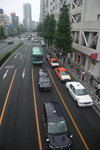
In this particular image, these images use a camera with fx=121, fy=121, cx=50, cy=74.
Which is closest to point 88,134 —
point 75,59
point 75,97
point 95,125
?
point 95,125

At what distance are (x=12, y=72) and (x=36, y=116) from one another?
1499 cm

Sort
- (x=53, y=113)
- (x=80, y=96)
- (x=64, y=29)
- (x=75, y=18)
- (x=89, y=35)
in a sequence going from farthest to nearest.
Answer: (x=75, y=18), (x=64, y=29), (x=89, y=35), (x=80, y=96), (x=53, y=113)

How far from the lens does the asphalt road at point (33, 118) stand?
9539 millimetres

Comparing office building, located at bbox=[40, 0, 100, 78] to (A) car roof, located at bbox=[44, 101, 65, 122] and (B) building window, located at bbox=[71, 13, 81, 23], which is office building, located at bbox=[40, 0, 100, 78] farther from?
(A) car roof, located at bbox=[44, 101, 65, 122]

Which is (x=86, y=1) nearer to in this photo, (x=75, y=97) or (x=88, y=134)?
(x=75, y=97)

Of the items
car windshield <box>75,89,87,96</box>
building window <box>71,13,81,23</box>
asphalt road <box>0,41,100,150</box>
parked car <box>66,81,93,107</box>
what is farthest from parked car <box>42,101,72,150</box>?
building window <box>71,13,81,23</box>

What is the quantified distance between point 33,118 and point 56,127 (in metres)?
3.51

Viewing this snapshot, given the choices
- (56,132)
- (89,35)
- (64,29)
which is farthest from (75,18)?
(56,132)

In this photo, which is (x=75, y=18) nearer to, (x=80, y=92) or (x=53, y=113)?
(x=80, y=92)

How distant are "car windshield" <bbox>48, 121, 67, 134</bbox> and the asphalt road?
1326mm

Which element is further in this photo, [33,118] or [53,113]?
[33,118]

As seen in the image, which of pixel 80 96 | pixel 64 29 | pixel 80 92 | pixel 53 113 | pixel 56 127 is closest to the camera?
pixel 56 127

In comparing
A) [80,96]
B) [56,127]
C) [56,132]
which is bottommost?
[56,132]

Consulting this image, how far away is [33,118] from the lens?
12094 mm
